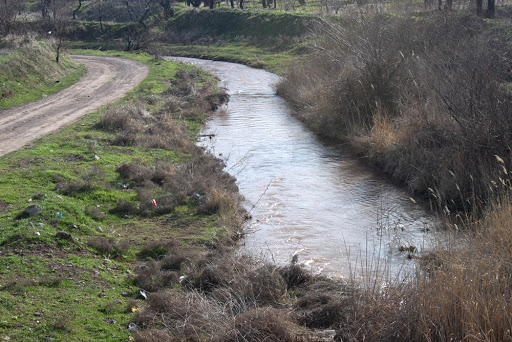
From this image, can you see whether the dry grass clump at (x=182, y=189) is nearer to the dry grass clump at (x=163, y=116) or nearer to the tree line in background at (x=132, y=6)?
the dry grass clump at (x=163, y=116)

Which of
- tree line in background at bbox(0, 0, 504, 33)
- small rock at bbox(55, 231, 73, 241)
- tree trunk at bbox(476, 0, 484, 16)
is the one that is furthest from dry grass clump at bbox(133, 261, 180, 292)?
tree line in background at bbox(0, 0, 504, 33)

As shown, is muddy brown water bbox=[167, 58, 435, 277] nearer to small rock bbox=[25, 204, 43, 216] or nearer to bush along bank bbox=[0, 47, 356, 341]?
bush along bank bbox=[0, 47, 356, 341]

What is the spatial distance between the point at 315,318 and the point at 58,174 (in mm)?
8133

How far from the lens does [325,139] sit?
21.9 meters

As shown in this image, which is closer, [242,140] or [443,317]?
[443,317]

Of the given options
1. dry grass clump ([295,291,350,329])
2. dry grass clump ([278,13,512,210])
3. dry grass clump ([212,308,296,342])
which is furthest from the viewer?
dry grass clump ([278,13,512,210])

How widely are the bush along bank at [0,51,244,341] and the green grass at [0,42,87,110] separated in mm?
5195

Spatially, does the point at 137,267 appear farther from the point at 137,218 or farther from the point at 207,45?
the point at 207,45

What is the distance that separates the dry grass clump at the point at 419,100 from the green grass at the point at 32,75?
38.5 feet

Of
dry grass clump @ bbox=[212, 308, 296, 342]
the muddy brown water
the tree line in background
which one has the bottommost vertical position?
the muddy brown water

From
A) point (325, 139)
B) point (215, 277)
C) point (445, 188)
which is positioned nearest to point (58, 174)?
point (215, 277)

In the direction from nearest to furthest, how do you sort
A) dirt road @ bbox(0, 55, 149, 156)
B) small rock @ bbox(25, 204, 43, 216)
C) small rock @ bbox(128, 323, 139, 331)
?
small rock @ bbox(128, 323, 139, 331) → small rock @ bbox(25, 204, 43, 216) → dirt road @ bbox(0, 55, 149, 156)

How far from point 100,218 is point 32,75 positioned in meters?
19.1

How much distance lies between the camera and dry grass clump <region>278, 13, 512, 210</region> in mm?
13906
